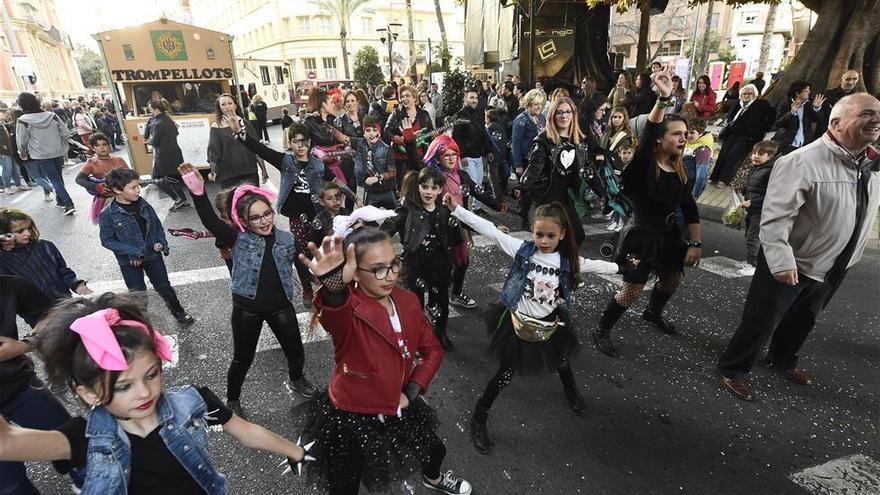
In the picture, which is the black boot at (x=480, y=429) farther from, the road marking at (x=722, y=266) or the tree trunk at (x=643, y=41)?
the tree trunk at (x=643, y=41)

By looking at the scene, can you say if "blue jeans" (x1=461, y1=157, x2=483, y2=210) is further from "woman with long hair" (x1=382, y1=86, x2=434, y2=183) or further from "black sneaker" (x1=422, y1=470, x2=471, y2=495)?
"black sneaker" (x1=422, y1=470, x2=471, y2=495)

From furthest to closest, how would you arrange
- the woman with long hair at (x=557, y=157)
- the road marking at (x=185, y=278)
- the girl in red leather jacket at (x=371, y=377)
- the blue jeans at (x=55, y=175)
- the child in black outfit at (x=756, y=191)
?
1. the blue jeans at (x=55, y=175)
2. the road marking at (x=185, y=278)
3. the woman with long hair at (x=557, y=157)
4. the child in black outfit at (x=756, y=191)
5. the girl in red leather jacket at (x=371, y=377)

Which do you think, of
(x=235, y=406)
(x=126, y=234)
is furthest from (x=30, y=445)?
(x=126, y=234)

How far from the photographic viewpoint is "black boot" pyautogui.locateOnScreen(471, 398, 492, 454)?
3.06m

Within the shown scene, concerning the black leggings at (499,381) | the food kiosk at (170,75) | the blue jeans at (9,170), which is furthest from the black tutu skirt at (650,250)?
the blue jeans at (9,170)

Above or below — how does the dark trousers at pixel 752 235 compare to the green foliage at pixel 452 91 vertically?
below

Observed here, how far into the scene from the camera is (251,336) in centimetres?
317

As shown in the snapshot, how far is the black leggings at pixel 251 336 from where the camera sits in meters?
3.13

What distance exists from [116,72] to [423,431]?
11961mm

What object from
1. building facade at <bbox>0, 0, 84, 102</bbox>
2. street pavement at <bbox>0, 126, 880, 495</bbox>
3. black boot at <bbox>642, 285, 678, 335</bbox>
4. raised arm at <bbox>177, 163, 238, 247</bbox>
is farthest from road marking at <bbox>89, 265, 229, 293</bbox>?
building facade at <bbox>0, 0, 84, 102</bbox>

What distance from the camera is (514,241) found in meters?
3.17

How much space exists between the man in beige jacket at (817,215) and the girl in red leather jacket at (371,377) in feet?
8.39

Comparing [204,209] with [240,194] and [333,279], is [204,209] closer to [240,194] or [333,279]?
[240,194]

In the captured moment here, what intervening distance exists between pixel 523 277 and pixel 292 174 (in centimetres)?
325
